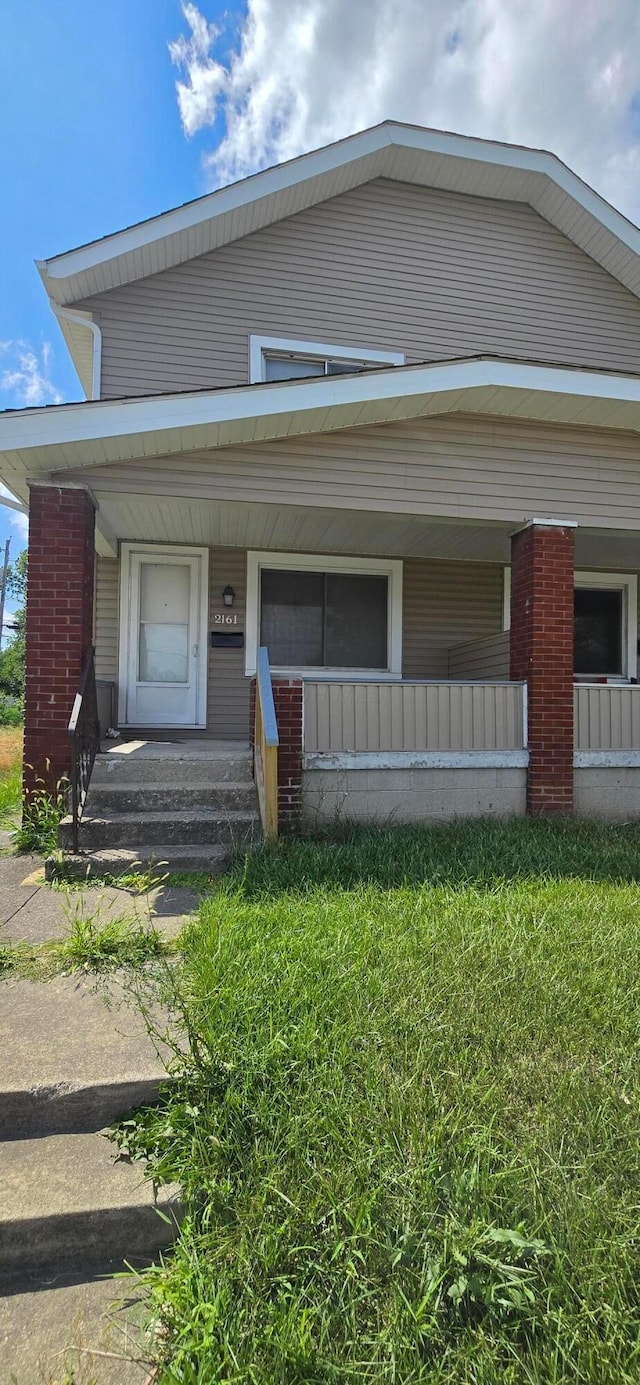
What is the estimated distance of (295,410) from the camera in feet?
16.8

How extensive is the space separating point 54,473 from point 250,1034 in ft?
15.1

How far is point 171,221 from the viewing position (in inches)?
271

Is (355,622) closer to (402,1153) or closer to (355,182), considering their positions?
(355,182)

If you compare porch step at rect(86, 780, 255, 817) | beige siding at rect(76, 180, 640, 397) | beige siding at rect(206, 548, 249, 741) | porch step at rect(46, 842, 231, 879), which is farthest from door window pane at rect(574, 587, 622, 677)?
porch step at rect(46, 842, 231, 879)

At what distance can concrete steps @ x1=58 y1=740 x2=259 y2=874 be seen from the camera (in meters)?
4.62

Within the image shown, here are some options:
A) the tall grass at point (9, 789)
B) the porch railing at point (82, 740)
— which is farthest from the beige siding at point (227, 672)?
the tall grass at point (9, 789)

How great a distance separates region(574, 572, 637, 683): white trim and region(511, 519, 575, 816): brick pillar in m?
2.78

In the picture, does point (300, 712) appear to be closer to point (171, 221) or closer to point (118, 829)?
point (118, 829)

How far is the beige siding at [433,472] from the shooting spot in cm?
543

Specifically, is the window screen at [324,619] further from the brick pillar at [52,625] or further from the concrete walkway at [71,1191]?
the concrete walkway at [71,1191]

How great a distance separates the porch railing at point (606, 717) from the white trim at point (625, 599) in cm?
226

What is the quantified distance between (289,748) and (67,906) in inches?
89.7

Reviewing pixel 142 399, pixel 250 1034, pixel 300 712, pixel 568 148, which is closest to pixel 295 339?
pixel 142 399

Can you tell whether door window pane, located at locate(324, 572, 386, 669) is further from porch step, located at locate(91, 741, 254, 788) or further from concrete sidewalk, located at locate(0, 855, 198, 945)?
concrete sidewalk, located at locate(0, 855, 198, 945)
